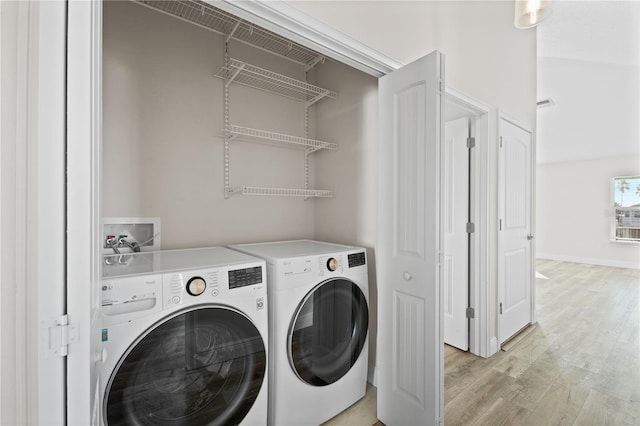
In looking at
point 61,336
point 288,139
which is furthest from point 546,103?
point 61,336

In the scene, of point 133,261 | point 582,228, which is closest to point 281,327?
point 133,261

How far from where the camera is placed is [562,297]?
4.05 m

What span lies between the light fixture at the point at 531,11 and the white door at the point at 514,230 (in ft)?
2.66

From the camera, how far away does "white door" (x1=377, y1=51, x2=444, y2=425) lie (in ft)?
4.68

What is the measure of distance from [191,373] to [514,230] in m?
2.83

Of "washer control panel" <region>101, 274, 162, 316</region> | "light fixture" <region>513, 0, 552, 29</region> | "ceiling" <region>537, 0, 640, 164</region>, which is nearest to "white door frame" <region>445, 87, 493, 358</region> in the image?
"light fixture" <region>513, 0, 552, 29</region>

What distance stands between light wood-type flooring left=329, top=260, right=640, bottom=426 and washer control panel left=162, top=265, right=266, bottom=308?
101 centimetres

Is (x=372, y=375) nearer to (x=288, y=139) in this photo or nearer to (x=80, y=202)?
(x=288, y=139)

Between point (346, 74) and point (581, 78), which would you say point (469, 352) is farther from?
point (581, 78)

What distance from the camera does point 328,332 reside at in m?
1.64

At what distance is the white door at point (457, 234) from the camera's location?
251 centimetres

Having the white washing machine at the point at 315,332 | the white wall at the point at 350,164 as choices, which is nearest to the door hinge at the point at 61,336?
the white washing machine at the point at 315,332

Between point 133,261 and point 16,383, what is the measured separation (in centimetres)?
87

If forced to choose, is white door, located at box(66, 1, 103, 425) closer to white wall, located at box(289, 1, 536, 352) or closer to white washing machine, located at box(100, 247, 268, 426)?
white washing machine, located at box(100, 247, 268, 426)
